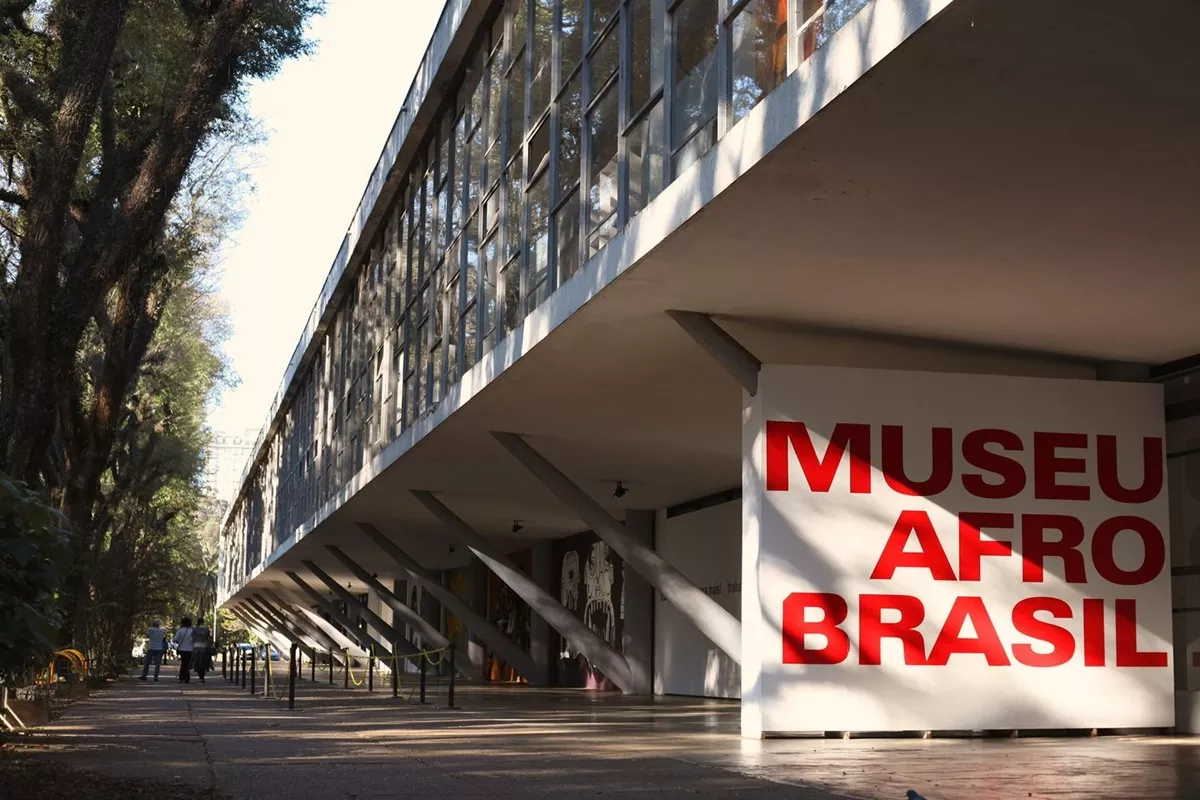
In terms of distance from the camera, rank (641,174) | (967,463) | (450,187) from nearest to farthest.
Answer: (641,174)
(967,463)
(450,187)

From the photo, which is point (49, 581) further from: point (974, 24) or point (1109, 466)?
point (1109, 466)

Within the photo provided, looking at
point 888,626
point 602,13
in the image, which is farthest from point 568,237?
point 888,626

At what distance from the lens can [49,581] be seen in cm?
810

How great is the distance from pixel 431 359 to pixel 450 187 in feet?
8.24

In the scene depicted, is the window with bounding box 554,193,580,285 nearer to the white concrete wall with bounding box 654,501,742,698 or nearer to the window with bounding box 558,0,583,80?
the window with bounding box 558,0,583,80

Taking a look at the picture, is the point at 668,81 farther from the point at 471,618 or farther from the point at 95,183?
the point at 471,618

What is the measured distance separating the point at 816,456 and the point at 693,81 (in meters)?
3.39

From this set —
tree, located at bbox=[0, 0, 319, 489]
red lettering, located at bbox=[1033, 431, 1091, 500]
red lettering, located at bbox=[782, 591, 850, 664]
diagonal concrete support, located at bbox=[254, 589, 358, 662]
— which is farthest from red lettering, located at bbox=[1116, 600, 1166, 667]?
diagonal concrete support, located at bbox=[254, 589, 358, 662]

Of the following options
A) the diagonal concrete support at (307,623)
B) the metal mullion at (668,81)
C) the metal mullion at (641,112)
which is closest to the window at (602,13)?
the metal mullion at (641,112)

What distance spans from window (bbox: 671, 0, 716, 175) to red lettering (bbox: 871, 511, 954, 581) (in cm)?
377

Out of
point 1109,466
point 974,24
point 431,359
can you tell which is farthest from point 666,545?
point 974,24

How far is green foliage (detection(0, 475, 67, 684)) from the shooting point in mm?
7734

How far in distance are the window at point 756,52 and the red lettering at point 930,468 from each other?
3.96 m

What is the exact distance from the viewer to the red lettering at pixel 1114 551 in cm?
1333
